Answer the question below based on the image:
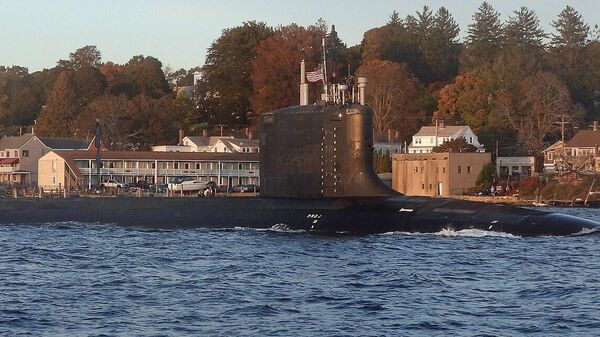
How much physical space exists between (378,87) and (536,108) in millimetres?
15725

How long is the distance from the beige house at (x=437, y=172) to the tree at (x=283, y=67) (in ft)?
61.7

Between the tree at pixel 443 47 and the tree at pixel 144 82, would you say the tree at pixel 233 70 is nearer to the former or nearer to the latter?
the tree at pixel 144 82

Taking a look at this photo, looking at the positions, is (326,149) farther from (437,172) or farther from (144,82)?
(144,82)

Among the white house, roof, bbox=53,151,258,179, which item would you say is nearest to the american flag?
roof, bbox=53,151,258,179

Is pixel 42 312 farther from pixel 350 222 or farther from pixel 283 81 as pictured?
pixel 283 81

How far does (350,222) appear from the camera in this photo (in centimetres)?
3500

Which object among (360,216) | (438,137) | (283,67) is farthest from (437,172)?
(360,216)

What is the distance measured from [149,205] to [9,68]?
147792 millimetres

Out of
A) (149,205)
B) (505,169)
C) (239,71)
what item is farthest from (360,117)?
(239,71)

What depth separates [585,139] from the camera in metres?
103

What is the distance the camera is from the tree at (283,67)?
106m

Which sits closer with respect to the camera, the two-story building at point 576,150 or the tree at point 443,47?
the two-story building at point 576,150

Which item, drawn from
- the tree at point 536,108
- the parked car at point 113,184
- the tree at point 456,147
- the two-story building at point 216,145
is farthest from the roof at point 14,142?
the tree at point 536,108

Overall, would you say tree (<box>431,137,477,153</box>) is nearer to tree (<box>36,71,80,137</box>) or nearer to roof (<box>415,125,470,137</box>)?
roof (<box>415,125,470,137</box>)
